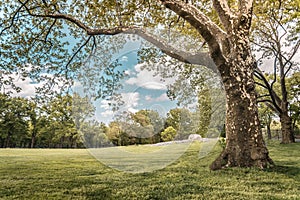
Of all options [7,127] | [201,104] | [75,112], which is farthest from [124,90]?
[7,127]

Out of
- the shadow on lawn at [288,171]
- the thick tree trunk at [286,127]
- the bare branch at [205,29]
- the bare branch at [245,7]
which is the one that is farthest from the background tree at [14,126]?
the shadow on lawn at [288,171]

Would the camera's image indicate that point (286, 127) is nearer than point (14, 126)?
Yes

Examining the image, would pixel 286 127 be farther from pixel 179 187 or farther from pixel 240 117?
pixel 179 187

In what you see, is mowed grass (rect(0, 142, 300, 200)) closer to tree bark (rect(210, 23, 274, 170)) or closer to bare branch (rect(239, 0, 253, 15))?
tree bark (rect(210, 23, 274, 170))

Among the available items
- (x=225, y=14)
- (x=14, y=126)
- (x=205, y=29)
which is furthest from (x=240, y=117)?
(x=14, y=126)

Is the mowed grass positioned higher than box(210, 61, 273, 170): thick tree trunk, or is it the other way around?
box(210, 61, 273, 170): thick tree trunk

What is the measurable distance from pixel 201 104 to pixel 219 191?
1461 mm

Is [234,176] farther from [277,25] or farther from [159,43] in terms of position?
[277,25]

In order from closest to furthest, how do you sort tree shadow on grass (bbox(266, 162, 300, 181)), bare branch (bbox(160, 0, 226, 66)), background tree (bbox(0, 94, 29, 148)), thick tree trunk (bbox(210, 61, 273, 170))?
1. tree shadow on grass (bbox(266, 162, 300, 181))
2. thick tree trunk (bbox(210, 61, 273, 170))
3. bare branch (bbox(160, 0, 226, 66))
4. background tree (bbox(0, 94, 29, 148))

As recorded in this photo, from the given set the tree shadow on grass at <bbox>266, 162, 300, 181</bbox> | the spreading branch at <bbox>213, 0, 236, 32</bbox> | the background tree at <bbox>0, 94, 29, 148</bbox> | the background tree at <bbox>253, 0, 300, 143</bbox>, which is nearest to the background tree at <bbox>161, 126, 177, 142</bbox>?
the tree shadow on grass at <bbox>266, 162, 300, 181</bbox>

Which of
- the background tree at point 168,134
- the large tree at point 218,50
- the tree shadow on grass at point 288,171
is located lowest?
the tree shadow on grass at point 288,171

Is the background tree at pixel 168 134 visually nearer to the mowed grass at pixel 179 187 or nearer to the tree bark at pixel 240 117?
the mowed grass at pixel 179 187

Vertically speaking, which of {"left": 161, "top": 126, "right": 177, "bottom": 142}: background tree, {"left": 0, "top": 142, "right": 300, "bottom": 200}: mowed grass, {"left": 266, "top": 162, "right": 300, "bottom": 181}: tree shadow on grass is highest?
{"left": 161, "top": 126, "right": 177, "bottom": 142}: background tree

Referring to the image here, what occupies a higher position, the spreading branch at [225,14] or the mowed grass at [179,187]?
the spreading branch at [225,14]
